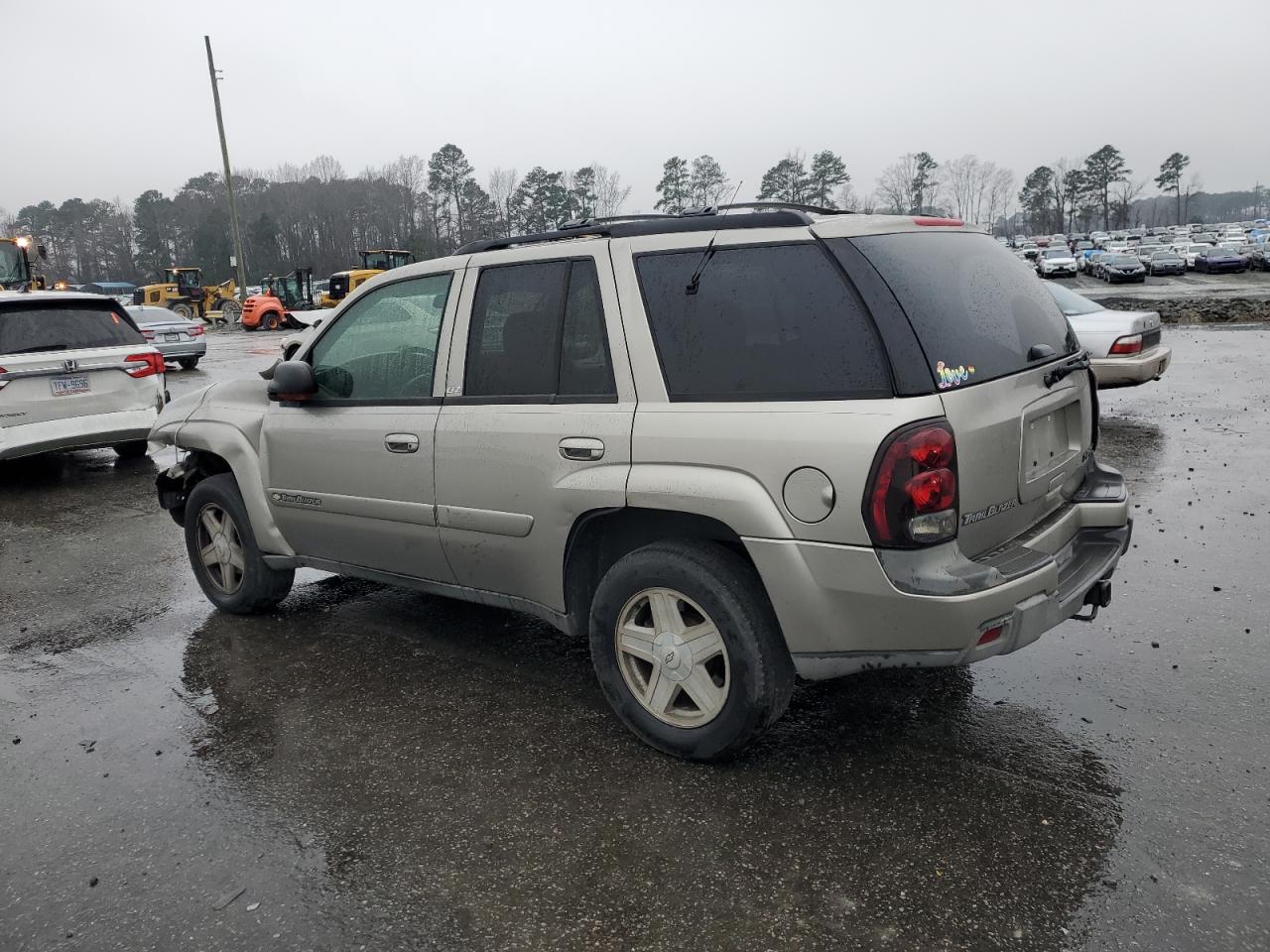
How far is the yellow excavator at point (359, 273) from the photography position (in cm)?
3672

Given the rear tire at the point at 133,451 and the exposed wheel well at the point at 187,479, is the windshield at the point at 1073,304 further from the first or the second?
the rear tire at the point at 133,451

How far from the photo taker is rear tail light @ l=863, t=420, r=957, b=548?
9.04 feet

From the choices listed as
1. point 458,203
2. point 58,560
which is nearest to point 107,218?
point 458,203

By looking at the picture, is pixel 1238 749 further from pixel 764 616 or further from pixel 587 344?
pixel 587 344

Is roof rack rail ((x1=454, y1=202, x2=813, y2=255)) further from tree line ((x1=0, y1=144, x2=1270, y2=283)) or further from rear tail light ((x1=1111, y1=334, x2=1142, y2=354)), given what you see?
tree line ((x1=0, y1=144, x2=1270, y2=283))

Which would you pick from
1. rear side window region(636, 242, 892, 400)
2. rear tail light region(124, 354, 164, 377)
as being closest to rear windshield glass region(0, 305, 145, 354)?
rear tail light region(124, 354, 164, 377)

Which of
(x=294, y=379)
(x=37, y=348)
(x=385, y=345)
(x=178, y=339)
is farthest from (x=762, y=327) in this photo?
(x=178, y=339)

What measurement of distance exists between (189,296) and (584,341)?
51.0 metres

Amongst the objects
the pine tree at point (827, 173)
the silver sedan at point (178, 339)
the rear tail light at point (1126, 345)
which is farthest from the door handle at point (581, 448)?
the pine tree at point (827, 173)

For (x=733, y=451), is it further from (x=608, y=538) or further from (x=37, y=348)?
(x=37, y=348)

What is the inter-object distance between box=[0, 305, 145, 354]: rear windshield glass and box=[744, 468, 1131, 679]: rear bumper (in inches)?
322

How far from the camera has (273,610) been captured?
5.21 meters

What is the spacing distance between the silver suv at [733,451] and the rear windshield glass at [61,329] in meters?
5.71

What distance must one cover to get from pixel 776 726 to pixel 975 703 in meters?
0.86
